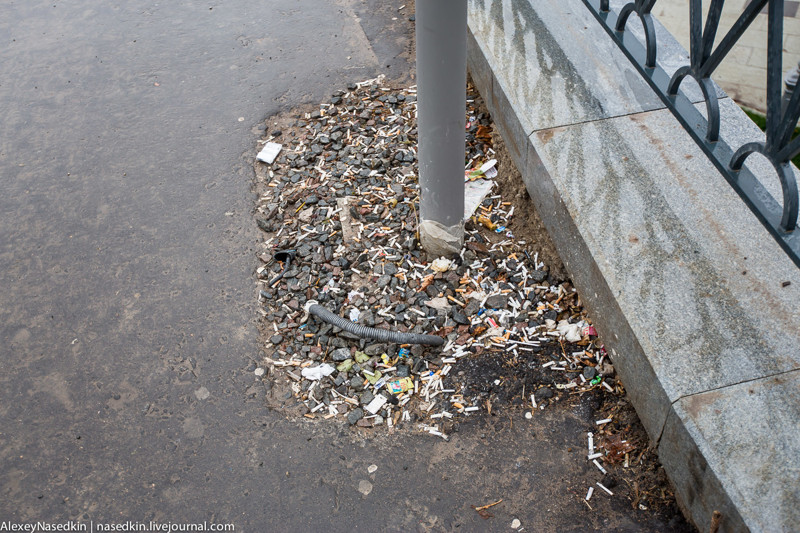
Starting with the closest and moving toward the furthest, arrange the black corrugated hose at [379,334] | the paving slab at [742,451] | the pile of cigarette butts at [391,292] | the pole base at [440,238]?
the paving slab at [742,451]
the pile of cigarette butts at [391,292]
the black corrugated hose at [379,334]
the pole base at [440,238]

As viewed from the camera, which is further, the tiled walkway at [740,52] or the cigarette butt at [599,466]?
the tiled walkway at [740,52]

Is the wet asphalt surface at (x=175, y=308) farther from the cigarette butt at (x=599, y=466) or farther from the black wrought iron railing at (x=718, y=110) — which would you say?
the black wrought iron railing at (x=718, y=110)

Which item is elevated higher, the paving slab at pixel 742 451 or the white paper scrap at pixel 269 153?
the white paper scrap at pixel 269 153

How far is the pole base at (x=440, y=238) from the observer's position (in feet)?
16.0

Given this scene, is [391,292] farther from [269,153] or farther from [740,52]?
[740,52]

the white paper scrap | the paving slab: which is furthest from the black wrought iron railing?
the white paper scrap

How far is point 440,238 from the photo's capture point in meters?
4.90

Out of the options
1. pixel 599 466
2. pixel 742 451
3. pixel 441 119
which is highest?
pixel 441 119

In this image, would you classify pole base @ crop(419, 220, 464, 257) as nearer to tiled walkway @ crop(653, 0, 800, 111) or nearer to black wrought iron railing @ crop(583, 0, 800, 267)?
black wrought iron railing @ crop(583, 0, 800, 267)

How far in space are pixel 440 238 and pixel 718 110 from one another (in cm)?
224

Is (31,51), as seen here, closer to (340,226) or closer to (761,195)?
→ (340,226)

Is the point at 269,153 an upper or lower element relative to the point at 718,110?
lower

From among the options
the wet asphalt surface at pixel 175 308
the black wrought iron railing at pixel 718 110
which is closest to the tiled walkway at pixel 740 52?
the wet asphalt surface at pixel 175 308

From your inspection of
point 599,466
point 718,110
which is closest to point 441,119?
point 718,110
